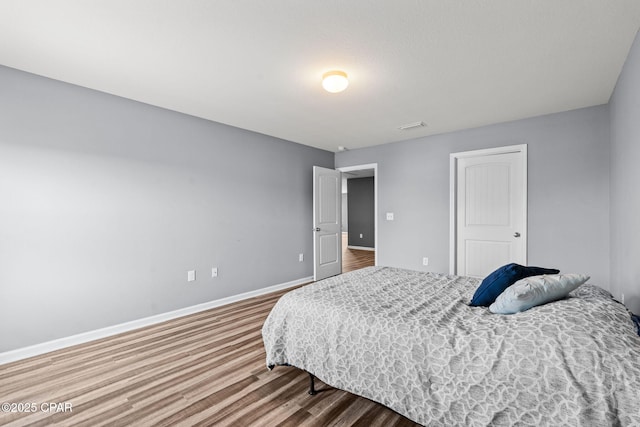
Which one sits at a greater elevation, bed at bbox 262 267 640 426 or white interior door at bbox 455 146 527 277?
white interior door at bbox 455 146 527 277

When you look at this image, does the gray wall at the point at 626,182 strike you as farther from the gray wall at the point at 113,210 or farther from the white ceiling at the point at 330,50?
the gray wall at the point at 113,210

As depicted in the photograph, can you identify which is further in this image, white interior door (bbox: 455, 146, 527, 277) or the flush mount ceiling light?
white interior door (bbox: 455, 146, 527, 277)

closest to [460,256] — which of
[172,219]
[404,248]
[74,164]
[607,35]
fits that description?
[404,248]

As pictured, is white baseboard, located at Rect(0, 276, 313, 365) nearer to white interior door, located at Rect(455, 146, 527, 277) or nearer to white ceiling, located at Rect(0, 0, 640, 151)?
white ceiling, located at Rect(0, 0, 640, 151)

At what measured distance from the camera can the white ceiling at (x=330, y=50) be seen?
1742 mm

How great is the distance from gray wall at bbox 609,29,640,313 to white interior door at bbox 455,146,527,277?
898mm

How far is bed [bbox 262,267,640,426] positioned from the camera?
3.74ft

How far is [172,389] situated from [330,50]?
2.74 m

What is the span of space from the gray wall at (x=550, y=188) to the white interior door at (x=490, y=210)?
0.43 ft

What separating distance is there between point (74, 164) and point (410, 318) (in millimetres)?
3279

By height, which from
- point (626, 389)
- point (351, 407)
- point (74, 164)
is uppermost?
A: point (74, 164)

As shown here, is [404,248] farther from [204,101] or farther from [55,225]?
[55,225]

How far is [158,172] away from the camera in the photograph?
3330mm

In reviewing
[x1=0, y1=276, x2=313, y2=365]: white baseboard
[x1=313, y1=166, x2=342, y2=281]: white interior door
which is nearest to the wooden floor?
[x1=0, y1=276, x2=313, y2=365]: white baseboard
